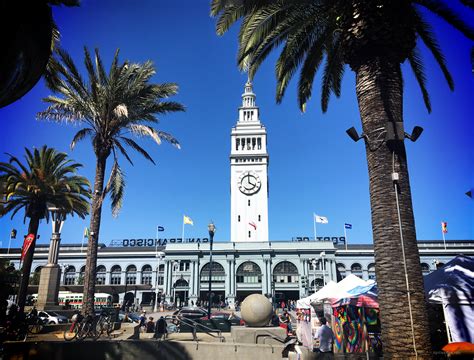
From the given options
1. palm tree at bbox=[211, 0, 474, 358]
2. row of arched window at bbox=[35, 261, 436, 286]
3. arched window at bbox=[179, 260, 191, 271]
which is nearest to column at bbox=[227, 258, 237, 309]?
row of arched window at bbox=[35, 261, 436, 286]

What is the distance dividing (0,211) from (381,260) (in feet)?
95.3

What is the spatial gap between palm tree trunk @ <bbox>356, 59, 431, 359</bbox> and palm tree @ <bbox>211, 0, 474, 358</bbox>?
18 millimetres

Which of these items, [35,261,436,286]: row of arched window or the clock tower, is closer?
[35,261,436,286]: row of arched window

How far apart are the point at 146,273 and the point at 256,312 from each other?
73769mm

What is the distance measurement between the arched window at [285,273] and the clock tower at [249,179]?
676 centimetres

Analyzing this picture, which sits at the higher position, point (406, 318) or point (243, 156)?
point (243, 156)

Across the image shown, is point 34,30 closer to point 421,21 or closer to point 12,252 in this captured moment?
point 421,21

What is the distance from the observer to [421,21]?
11180 millimetres

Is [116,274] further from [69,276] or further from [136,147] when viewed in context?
[136,147]

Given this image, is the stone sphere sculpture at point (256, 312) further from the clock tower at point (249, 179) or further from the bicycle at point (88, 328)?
the clock tower at point (249, 179)

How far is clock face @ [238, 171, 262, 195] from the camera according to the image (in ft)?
271

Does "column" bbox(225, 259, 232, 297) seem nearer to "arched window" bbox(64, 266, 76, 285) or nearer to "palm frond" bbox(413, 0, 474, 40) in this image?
"arched window" bbox(64, 266, 76, 285)

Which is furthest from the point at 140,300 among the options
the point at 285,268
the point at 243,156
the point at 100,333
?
the point at 100,333

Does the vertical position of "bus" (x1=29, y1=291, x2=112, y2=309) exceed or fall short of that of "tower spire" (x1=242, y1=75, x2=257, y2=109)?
it falls short
